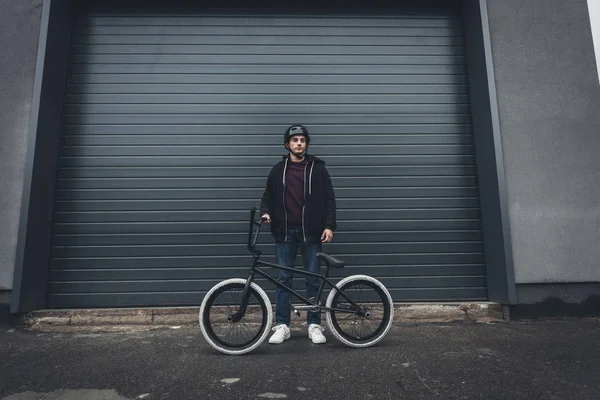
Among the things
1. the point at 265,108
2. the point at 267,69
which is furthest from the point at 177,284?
the point at 267,69

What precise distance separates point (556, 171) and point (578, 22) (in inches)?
84.3

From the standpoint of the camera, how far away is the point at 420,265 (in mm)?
4547

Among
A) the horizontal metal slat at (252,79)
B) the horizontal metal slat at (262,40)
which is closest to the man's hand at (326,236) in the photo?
the horizontal metal slat at (252,79)

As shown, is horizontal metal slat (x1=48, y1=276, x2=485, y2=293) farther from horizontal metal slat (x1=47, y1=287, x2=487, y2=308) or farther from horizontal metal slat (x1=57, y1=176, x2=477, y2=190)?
horizontal metal slat (x1=57, y1=176, x2=477, y2=190)

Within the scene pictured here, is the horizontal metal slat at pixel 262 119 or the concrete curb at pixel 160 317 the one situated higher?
the horizontal metal slat at pixel 262 119

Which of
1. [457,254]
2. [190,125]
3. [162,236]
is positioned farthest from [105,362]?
[457,254]

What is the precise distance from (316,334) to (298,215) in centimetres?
121

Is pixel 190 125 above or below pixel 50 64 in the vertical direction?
below

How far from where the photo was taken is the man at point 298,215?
346cm

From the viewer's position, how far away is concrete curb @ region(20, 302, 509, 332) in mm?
3986

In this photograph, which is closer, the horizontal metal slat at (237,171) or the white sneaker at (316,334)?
the white sneaker at (316,334)

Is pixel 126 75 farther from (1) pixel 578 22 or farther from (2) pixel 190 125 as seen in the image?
(1) pixel 578 22

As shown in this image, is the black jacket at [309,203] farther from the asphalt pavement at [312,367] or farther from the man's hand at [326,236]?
the asphalt pavement at [312,367]

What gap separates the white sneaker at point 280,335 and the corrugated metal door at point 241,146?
103 cm
